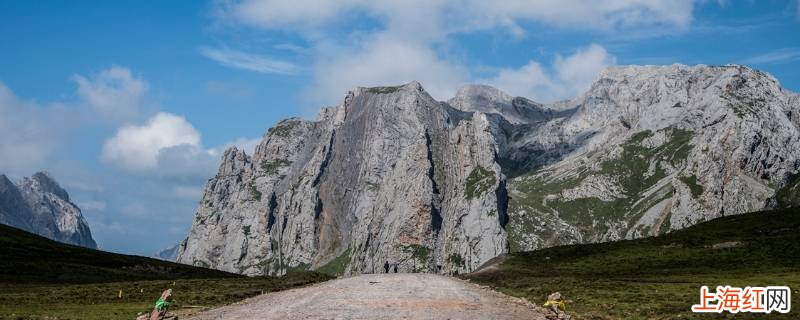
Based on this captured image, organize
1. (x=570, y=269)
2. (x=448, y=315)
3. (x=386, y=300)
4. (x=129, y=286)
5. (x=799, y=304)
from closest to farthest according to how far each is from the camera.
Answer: (x=448, y=315) < (x=799, y=304) < (x=386, y=300) < (x=129, y=286) < (x=570, y=269)

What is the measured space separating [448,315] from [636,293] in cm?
2375

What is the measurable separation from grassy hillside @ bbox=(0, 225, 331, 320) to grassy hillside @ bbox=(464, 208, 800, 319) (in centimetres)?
2989

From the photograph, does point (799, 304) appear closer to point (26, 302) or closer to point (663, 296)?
point (663, 296)

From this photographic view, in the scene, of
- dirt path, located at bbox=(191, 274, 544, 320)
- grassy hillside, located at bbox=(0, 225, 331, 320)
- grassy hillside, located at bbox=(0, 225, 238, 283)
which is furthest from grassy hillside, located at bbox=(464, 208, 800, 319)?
grassy hillside, located at bbox=(0, 225, 238, 283)

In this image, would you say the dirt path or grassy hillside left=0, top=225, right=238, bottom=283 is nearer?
the dirt path

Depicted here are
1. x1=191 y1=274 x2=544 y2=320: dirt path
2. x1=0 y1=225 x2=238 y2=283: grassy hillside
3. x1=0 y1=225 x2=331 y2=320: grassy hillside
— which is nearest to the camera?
x1=191 y1=274 x2=544 y2=320: dirt path

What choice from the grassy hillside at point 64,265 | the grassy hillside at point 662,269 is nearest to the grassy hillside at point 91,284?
the grassy hillside at point 64,265

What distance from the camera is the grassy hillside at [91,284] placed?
52188 millimetres

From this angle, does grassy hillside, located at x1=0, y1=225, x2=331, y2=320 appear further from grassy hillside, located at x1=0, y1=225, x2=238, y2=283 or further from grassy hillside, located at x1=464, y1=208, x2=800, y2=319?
grassy hillside, located at x1=464, y1=208, x2=800, y2=319

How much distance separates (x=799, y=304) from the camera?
1831 inches

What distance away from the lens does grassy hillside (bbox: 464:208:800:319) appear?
50719mm

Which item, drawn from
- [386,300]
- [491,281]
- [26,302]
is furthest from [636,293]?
[26,302]

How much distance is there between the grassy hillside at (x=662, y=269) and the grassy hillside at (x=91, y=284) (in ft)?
98.1

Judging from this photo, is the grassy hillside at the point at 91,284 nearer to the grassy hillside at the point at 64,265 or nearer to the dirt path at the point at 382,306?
the grassy hillside at the point at 64,265
